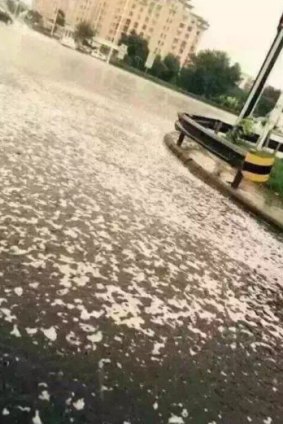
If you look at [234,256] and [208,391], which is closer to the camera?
[208,391]

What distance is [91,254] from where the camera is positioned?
396cm

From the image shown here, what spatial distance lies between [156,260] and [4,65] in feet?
42.7

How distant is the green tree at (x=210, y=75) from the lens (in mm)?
89438

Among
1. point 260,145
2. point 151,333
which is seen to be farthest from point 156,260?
point 260,145

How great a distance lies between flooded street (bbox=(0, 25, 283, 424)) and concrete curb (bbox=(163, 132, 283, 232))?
0.33m

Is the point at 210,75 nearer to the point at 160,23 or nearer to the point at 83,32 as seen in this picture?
the point at 83,32

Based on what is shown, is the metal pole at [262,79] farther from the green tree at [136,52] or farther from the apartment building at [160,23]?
the apartment building at [160,23]

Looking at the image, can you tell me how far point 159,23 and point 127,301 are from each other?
197734 millimetres

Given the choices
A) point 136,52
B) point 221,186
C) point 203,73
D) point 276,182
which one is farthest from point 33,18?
point 221,186

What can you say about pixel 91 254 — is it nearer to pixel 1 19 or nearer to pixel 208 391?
pixel 208 391

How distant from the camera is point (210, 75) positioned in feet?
300

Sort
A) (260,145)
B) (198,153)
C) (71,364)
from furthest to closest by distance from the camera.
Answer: (260,145) → (198,153) → (71,364)

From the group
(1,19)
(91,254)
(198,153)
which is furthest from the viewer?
(1,19)

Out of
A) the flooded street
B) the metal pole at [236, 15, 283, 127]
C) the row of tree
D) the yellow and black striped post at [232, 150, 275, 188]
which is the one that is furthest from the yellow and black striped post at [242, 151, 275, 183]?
the row of tree
